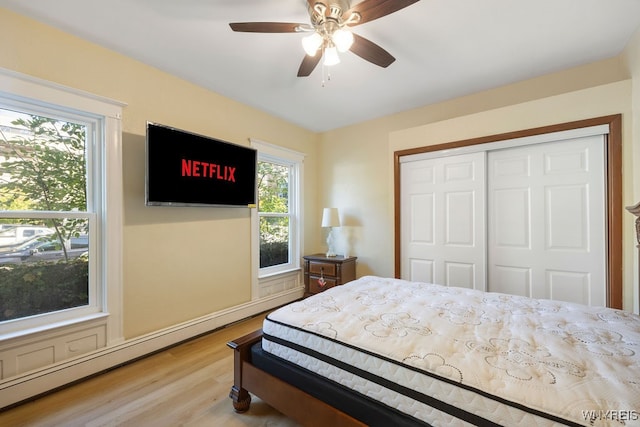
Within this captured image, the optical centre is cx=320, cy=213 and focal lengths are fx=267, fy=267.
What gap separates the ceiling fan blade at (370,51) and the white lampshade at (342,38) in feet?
0.37

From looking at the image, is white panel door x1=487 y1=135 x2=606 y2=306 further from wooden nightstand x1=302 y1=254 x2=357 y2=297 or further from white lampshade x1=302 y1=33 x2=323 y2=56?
white lampshade x1=302 y1=33 x2=323 y2=56

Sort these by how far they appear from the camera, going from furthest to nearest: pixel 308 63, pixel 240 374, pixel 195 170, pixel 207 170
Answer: pixel 207 170 < pixel 195 170 < pixel 308 63 < pixel 240 374

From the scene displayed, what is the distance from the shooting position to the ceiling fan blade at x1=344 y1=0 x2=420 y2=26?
1391mm

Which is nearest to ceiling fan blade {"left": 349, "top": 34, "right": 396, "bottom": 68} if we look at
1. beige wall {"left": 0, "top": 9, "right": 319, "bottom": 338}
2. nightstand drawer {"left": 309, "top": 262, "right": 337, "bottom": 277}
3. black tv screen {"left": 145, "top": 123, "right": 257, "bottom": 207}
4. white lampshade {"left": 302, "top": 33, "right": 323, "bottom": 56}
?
white lampshade {"left": 302, "top": 33, "right": 323, "bottom": 56}

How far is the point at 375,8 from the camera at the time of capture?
4.76 ft

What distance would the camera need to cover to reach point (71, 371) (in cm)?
192

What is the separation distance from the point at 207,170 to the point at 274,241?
1386 millimetres

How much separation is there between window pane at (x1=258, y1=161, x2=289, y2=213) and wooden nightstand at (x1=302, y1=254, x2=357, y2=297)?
82 cm

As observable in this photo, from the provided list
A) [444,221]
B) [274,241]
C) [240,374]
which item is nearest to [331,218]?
[274,241]

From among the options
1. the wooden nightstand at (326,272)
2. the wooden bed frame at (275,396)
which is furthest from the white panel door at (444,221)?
the wooden bed frame at (275,396)

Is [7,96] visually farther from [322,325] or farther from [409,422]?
[409,422]

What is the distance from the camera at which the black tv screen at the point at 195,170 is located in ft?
7.31

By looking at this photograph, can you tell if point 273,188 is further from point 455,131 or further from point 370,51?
point 455,131

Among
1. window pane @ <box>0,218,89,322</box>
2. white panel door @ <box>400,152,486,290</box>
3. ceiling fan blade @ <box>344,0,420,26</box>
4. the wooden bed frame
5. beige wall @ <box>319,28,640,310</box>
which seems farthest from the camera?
white panel door @ <box>400,152,486,290</box>
